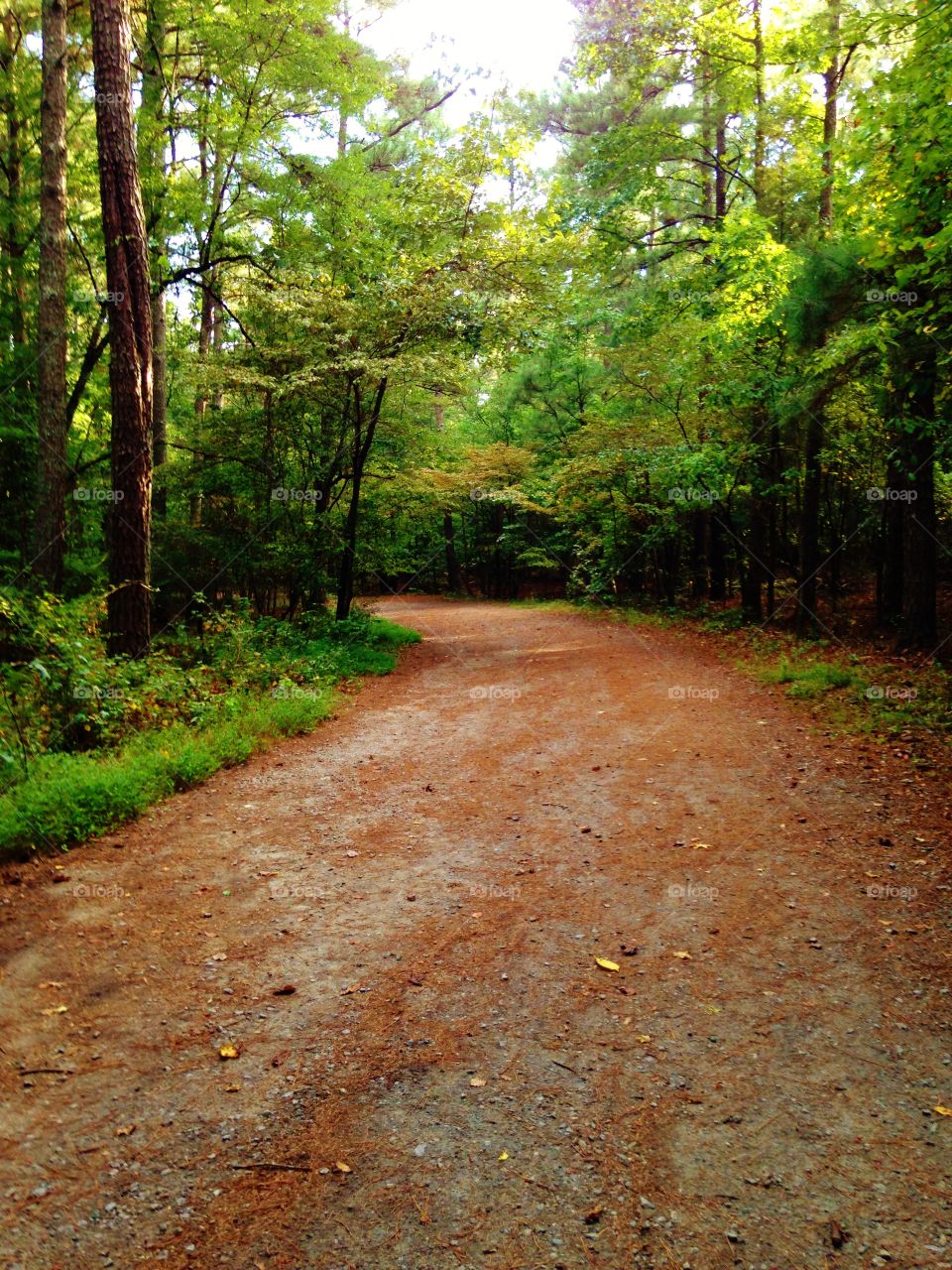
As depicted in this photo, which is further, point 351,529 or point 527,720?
point 351,529

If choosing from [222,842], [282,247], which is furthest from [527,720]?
[282,247]

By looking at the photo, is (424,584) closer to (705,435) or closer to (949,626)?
(705,435)

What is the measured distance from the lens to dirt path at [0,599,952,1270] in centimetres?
232

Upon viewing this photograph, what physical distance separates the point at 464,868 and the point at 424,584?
31640 mm

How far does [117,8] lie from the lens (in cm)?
779
